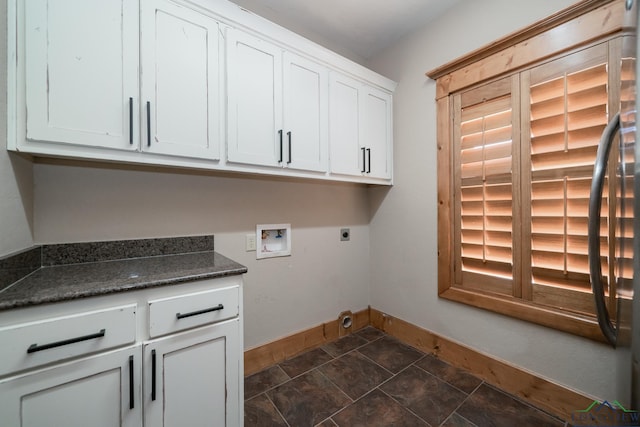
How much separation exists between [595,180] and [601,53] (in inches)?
38.0

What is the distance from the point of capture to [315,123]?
66.1 inches

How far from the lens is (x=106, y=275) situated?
1.03 meters

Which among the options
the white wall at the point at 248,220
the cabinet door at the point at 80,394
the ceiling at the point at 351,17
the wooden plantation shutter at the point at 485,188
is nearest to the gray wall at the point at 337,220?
the white wall at the point at 248,220

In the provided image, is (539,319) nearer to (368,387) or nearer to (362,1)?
(368,387)

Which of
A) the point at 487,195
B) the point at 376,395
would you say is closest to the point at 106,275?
the point at 376,395

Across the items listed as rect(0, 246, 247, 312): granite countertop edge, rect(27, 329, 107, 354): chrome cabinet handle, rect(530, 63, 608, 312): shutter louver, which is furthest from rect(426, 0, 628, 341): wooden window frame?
rect(27, 329, 107, 354): chrome cabinet handle

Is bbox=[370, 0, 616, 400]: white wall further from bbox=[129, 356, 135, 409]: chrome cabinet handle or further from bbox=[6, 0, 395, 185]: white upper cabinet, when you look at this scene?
bbox=[129, 356, 135, 409]: chrome cabinet handle

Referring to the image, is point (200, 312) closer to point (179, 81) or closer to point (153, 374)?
point (153, 374)

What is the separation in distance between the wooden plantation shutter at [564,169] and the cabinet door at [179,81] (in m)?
1.81

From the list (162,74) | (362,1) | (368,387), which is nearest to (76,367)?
(162,74)

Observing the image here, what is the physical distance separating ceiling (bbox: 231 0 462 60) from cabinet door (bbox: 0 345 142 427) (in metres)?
2.23

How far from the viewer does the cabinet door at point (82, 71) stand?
0.94 meters

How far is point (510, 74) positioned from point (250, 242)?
6.59 ft

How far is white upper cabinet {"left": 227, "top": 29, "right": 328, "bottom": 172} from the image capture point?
137cm
